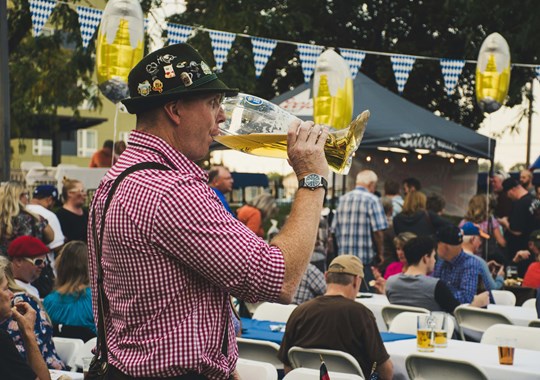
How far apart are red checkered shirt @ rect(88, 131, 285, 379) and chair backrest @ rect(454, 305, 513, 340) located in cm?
535

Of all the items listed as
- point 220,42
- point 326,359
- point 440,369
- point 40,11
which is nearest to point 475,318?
point 440,369

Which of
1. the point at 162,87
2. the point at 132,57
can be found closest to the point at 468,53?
the point at 132,57

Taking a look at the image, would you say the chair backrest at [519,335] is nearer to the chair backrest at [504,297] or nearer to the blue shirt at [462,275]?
the blue shirt at [462,275]

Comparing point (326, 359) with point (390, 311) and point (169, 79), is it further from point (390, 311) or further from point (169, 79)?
point (169, 79)

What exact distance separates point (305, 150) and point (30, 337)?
277cm

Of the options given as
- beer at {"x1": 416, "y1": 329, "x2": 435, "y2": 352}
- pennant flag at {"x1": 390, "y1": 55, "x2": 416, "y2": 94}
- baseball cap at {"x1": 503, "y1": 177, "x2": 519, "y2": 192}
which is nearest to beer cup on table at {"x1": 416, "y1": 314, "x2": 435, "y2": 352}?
beer at {"x1": 416, "y1": 329, "x2": 435, "y2": 352}

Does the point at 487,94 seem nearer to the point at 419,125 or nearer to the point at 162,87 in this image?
the point at 419,125

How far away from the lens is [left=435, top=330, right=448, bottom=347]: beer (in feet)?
19.7

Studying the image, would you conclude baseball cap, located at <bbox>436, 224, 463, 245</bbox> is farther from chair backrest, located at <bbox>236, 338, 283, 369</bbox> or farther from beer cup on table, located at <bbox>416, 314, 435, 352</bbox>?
chair backrest, located at <bbox>236, 338, 283, 369</bbox>

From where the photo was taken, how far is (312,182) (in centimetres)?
244

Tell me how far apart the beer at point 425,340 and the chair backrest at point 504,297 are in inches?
126

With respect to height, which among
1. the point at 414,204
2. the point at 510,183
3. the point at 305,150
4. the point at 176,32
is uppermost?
the point at 176,32

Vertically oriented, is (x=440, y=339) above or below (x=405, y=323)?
above

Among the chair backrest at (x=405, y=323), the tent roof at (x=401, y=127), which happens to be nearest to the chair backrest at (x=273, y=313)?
the chair backrest at (x=405, y=323)
